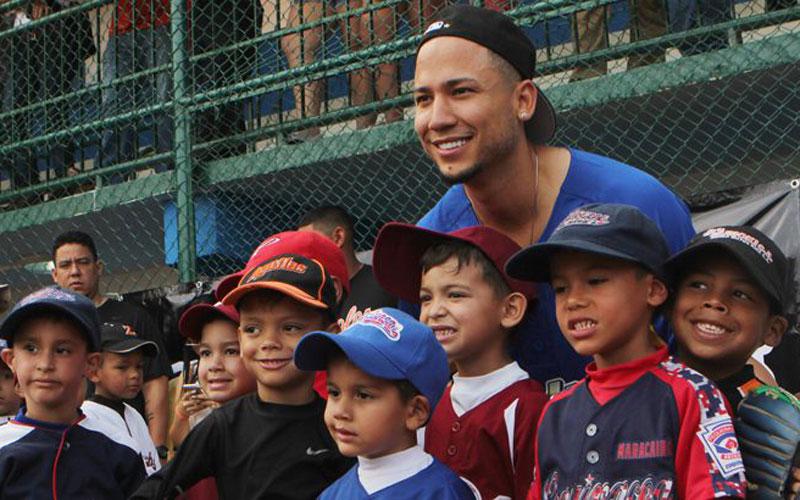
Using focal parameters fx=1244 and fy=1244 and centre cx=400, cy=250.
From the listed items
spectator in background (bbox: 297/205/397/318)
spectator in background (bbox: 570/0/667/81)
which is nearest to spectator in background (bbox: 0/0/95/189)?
spectator in background (bbox: 297/205/397/318)

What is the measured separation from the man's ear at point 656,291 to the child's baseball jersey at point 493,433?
1.62 feet

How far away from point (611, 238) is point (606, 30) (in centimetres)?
422

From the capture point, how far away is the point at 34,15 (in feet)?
32.0

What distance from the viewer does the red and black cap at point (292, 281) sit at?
3643 millimetres

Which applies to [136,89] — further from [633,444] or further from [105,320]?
[633,444]

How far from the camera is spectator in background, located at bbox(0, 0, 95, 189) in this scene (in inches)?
363

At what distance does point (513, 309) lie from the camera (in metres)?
3.48

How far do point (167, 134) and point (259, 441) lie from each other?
5443mm

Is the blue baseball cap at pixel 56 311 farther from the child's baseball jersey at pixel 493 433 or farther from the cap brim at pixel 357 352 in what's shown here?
the child's baseball jersey at pixel 493 433

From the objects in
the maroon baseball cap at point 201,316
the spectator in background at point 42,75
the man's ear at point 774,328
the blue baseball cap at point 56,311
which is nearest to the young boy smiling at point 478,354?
the man's ear at point 774,328

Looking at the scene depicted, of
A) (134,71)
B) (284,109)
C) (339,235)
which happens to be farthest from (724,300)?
(134,71)

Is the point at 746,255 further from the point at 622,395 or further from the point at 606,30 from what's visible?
the point at 606,30

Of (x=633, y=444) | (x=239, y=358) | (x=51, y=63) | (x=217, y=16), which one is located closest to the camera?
(x=633, y=444)

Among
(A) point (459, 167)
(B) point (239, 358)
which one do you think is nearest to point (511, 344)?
(A) point (459, 167)
